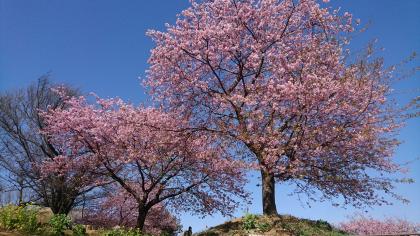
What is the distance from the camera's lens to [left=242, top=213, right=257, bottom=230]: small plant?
18688mm

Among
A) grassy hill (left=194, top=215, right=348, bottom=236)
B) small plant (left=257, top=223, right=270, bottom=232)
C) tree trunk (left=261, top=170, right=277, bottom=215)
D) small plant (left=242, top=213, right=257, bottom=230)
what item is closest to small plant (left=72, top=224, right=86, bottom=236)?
grassy hill (left=194, top=215, right=348, bottom=236)

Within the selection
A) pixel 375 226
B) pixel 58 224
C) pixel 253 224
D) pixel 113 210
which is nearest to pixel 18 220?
pixel 58 224

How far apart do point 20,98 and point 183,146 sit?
46.0 ft

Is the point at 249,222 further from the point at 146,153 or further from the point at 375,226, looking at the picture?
the point at 375,226

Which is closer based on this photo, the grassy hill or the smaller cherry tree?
the grassy hill

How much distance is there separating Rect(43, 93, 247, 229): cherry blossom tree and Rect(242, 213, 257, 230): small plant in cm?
336

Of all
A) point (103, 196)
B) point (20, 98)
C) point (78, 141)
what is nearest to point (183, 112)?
point (78, 141)

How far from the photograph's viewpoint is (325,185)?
2075cm

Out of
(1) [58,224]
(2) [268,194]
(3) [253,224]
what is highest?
(2) [268,194]

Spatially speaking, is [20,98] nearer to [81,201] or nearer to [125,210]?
[81,201]

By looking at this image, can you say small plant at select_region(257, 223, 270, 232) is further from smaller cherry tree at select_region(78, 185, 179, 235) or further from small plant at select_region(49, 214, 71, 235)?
smaller cherry tree at select_region(78, 185, 179, 235)

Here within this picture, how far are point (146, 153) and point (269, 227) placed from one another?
7330mm

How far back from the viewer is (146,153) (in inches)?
877

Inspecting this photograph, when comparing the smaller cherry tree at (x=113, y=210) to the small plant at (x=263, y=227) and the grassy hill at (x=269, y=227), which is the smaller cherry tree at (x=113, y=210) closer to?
the grassy hill at (x=269, y=227)
